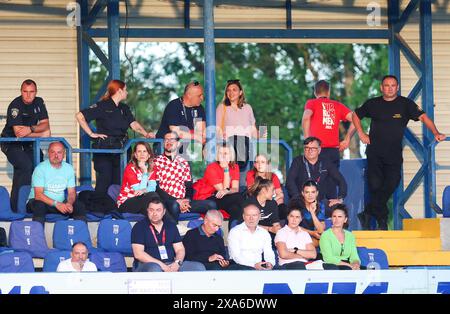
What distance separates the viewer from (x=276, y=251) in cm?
1438

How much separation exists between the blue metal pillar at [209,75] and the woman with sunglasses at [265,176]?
1.95 ft

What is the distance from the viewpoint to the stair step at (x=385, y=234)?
1593 cm

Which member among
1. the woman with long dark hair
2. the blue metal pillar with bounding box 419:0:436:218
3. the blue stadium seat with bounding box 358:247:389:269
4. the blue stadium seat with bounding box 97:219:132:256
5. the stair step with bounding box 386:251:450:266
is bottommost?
the stair step with bounding box 386:251:450:266

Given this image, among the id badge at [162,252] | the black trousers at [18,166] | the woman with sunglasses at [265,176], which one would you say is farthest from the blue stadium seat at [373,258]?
the black trousers at [18,166]

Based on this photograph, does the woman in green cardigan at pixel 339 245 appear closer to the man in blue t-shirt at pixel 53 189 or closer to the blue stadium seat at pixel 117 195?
the blue stadium seat at pixel 117 195

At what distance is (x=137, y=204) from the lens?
14867 mm

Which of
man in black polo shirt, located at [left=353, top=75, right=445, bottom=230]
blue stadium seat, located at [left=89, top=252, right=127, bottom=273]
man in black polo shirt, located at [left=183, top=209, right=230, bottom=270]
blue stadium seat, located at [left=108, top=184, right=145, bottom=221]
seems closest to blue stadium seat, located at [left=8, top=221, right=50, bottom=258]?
blue stadium seat, located at [left=89, top=252, right=127, bottom=273]

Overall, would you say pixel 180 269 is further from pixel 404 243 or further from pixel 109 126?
pixel 404 243

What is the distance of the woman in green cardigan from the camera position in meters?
14.0

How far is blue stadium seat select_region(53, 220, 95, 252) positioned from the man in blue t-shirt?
378 millimetres

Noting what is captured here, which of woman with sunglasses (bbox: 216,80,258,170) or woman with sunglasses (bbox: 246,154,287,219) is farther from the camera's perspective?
woman with sunglasses (bbox: 216,80,258,170)

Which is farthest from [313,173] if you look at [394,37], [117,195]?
[394,37]

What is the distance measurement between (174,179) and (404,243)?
287 centimetres

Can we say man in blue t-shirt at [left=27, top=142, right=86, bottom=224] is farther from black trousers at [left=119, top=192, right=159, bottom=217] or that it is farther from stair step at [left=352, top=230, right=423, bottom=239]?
stair step at [left=352, top=230, right=423, bottom=239]
